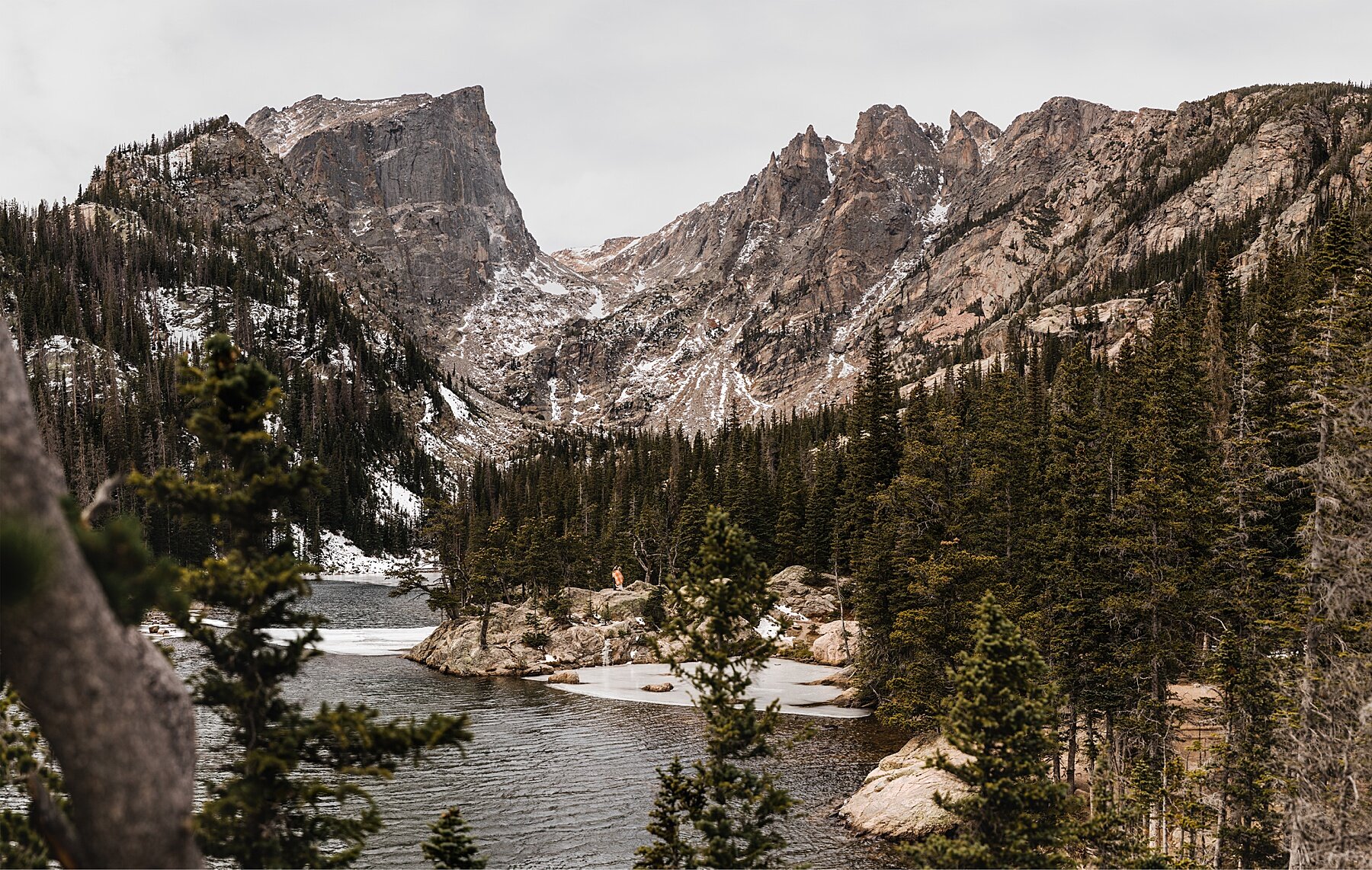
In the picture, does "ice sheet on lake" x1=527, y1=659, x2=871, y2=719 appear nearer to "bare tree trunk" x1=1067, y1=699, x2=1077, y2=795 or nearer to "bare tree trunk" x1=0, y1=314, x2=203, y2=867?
"bare tree trunk" x1=1067, y1=699, x2=1077, y2=795

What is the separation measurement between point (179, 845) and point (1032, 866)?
1650 cm

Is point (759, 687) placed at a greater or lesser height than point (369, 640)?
greater

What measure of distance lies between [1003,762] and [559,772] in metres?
25.3

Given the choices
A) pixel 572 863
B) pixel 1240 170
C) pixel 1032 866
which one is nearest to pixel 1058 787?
pixel 1032 866

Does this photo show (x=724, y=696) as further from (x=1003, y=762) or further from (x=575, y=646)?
(x=575, y=646)

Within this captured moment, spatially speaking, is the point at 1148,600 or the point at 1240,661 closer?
the point at 1240,661

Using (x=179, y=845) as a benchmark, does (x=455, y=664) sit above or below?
below

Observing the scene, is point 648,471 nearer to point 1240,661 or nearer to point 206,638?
point 1240,661

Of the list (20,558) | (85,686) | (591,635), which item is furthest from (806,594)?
(20,558)

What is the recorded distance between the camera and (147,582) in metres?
6.08

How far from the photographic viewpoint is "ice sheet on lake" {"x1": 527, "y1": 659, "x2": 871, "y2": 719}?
47938mm

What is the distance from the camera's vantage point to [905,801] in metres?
28.6

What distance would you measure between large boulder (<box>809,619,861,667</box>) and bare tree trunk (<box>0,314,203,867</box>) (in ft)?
185

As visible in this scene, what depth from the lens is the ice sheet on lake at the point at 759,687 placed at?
47938mm
